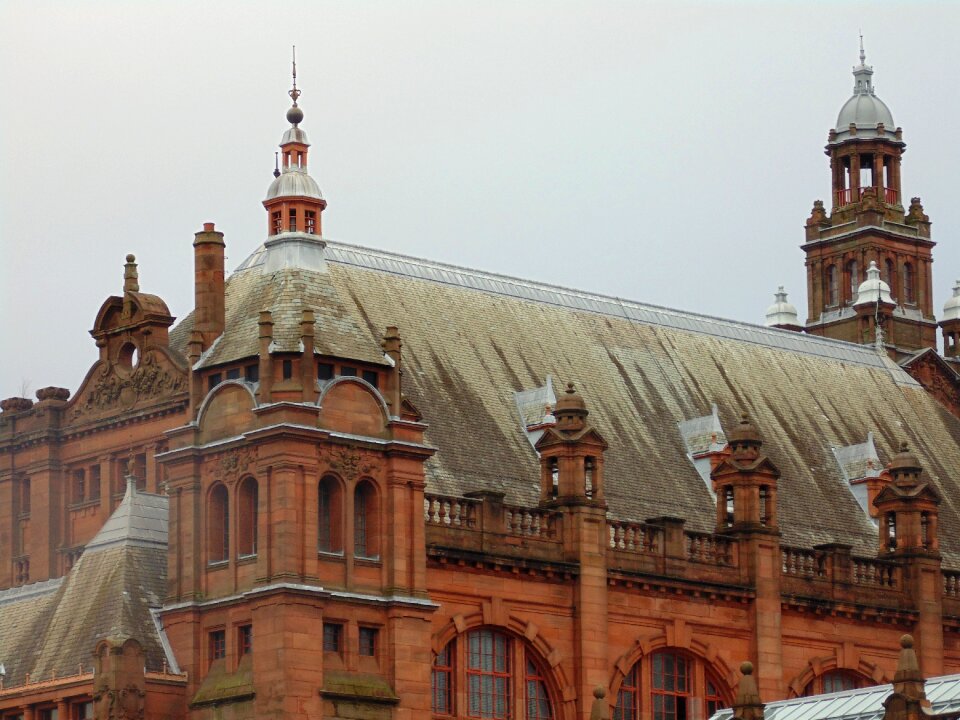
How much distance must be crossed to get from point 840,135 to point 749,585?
3882 centimetres

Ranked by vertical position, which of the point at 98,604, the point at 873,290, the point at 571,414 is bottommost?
the point at 98,604

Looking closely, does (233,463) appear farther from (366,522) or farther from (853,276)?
(853,276)

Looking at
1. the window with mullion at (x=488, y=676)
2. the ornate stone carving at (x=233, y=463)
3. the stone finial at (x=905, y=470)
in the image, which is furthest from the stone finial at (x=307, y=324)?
the stone finial at (x=905, y=470)

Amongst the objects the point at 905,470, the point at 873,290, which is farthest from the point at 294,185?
the point at 873,290

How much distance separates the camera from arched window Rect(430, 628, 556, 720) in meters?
101

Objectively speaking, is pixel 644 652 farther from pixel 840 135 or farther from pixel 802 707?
pixel 840 135

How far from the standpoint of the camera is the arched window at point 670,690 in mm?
106688

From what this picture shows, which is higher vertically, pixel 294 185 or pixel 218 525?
pixel 294 185

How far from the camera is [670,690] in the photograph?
108m

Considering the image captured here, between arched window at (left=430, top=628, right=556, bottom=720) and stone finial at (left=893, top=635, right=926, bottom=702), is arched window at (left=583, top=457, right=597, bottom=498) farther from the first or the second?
stone finial at (left=893, top=635, right=926, bottom=702)

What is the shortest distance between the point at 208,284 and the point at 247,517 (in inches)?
398

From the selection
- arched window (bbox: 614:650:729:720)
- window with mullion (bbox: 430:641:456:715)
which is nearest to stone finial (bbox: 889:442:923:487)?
arched window (bbox: 614:650:729:720)

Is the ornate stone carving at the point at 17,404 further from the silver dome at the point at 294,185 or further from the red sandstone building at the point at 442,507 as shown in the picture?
the silver dome at the point at 294,185

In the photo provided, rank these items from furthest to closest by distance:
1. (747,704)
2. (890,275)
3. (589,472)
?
(890,275) < (589,472) < (747,704)
